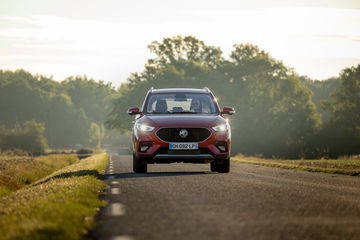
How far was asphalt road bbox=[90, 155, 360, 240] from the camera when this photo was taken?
6.52 m

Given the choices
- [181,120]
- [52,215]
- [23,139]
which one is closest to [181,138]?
[181,120]

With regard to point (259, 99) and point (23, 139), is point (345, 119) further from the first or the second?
point (23, 139)

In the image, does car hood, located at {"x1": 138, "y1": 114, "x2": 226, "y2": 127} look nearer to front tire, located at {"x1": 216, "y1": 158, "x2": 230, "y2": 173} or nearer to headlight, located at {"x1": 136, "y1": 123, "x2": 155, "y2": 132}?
headlight, located at {"x1": 136, "y1": 123, "x2": 155, "y2": 132}

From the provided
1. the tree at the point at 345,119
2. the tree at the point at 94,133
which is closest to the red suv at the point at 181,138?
the tree at the point at 345,119

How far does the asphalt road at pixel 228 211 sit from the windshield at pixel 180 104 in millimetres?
3581

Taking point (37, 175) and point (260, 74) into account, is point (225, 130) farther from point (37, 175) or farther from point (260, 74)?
point (260, 74)

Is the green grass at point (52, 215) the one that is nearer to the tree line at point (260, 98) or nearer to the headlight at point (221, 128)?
the headlight at point (221, 128)

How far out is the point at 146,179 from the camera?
13.8m

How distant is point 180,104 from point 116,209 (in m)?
7.77

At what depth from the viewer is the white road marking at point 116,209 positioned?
26.7ft

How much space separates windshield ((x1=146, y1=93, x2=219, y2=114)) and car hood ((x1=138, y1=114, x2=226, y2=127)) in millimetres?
592

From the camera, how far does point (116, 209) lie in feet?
28.2

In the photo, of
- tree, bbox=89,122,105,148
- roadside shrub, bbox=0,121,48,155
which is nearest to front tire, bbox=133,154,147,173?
roadside shrub, bbox=0,121,48,155

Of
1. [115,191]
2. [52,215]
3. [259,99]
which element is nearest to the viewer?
[52,215]
